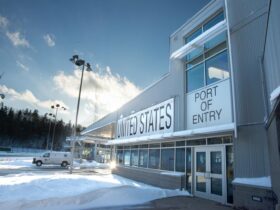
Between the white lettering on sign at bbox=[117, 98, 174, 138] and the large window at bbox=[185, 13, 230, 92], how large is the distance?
2.09 m

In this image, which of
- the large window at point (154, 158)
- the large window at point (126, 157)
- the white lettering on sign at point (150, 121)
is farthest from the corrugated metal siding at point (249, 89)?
the large window at point (126, 157)

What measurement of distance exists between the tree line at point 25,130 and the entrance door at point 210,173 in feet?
208

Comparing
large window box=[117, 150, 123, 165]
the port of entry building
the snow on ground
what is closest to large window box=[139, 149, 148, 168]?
the port of entry building

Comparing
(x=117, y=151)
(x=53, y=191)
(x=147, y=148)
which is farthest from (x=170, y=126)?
(x=117, y=151)

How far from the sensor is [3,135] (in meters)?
72.6

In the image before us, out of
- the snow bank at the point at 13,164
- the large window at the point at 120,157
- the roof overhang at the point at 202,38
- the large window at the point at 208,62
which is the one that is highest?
the roof overhang at the point at 202,38

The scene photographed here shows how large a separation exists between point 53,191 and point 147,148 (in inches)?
299

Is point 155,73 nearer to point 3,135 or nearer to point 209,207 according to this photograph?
point 209,207

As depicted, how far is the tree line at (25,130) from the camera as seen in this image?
2876 inches

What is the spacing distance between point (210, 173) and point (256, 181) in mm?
2639

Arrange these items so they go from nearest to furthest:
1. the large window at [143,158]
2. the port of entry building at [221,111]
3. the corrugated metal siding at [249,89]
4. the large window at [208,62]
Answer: the port of entry building at [221,111], the corrugated metal siding at [249,89], the large window at [208,62], the large window at [143,158]

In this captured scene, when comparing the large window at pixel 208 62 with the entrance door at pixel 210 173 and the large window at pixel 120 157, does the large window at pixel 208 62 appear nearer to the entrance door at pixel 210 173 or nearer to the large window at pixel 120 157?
the entrance door at pixel 210 173

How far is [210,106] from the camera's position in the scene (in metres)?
10.6

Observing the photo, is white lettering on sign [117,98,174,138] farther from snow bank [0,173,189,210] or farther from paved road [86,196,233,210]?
paved road [86,196,233,210]
